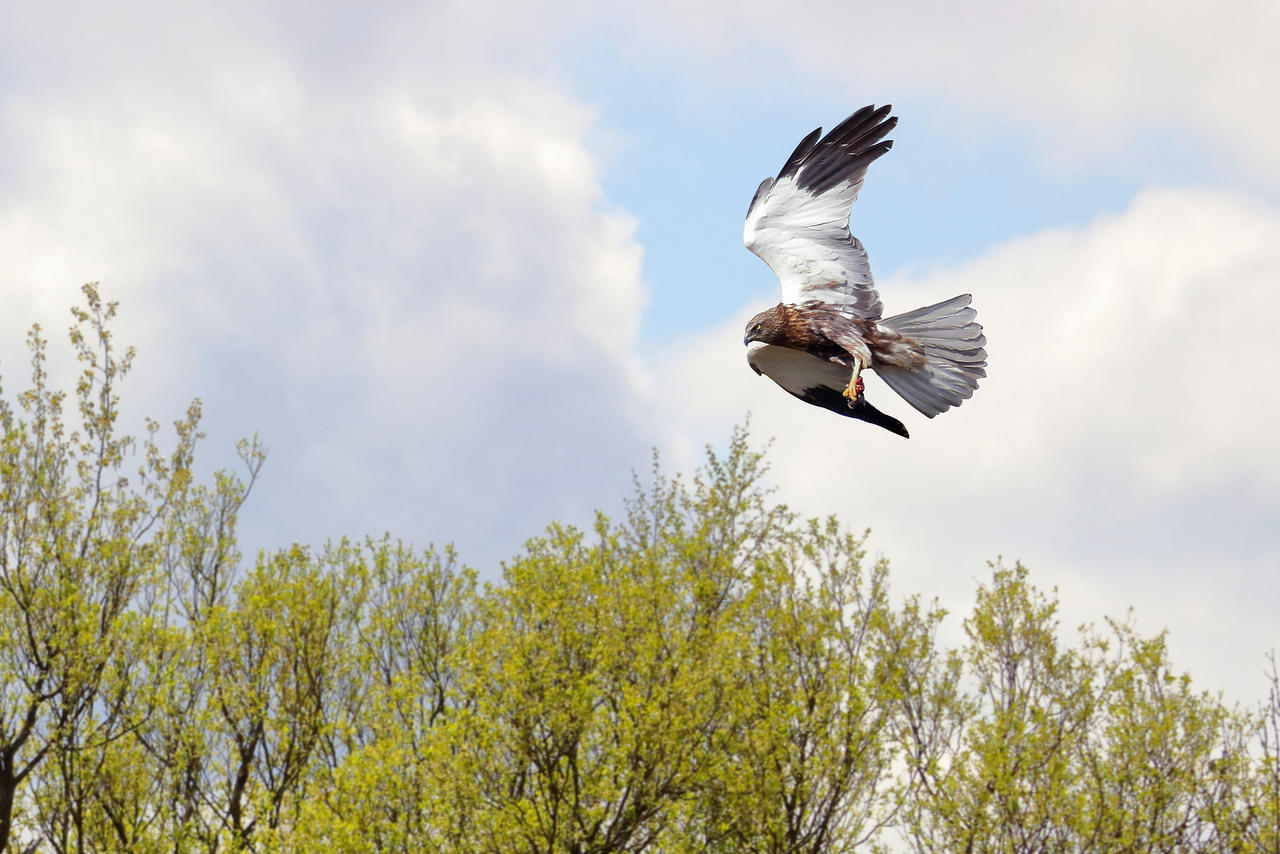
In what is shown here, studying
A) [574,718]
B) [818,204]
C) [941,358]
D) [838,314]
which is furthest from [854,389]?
[574,718]

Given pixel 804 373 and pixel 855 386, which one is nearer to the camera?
pixel 855 386

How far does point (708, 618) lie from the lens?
65.4 feet

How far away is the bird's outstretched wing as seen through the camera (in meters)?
6.68

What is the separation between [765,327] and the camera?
5.92 m

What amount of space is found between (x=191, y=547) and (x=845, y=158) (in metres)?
19.0

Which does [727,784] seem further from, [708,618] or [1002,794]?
[1002,794]

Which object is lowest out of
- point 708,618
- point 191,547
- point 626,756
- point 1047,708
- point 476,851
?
point 476,851

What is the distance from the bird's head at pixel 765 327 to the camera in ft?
19.4

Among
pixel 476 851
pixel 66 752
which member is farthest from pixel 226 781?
pixel 476 851

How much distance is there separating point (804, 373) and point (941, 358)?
67cm

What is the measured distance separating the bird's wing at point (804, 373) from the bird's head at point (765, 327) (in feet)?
0.31

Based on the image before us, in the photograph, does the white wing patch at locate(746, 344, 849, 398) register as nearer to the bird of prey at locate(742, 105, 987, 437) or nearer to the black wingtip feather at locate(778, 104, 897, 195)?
the bird of prey at locate(742, 105, 987, 437)

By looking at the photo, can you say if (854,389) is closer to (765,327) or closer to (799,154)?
(765,327)

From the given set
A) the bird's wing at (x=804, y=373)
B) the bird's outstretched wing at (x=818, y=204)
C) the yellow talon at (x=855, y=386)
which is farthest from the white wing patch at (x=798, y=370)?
the bird's outstretched wing at (x=818, y=204)
